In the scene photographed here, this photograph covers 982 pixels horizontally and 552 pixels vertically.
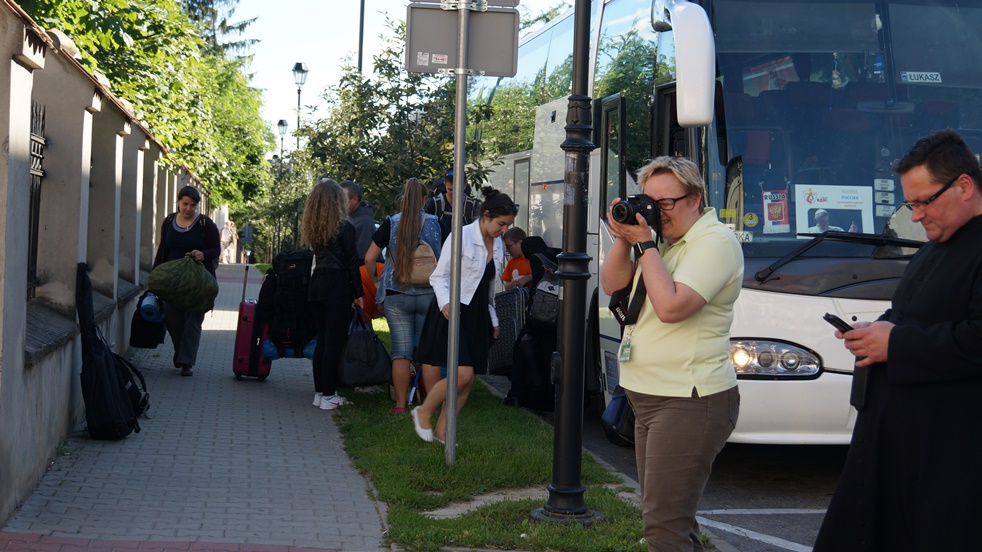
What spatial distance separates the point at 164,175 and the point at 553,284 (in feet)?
36.2

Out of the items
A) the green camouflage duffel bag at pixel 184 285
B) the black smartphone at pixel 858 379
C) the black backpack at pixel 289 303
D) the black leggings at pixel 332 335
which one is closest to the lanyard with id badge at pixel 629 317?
the black smartphone at pixel 858 379

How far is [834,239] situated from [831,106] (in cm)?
91

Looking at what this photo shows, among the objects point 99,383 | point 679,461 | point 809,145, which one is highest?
point 809,145

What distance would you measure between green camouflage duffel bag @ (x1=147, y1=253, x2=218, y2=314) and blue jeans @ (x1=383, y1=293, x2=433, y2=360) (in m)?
2.80

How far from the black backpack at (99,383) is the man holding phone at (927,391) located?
216 inches

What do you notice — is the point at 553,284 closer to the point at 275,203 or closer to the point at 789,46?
the point at 789,46

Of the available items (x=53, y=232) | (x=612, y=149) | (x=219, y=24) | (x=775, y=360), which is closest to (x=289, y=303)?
(x=53, y=232)

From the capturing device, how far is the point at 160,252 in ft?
38.9

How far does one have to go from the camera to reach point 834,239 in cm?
706

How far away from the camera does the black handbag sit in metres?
9.69

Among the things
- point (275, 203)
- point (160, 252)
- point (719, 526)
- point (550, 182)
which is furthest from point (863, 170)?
point (275, 203)

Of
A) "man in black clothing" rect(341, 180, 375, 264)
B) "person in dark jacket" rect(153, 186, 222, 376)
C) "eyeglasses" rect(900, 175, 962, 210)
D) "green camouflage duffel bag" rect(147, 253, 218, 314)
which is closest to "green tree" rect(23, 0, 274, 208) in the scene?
"person in dark jacket" rect(153, 186, 222, 376)

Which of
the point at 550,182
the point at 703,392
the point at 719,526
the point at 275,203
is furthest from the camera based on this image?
the point at 275,203

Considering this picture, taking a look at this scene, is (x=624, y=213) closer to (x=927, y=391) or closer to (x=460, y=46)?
(x=927, y=391)
